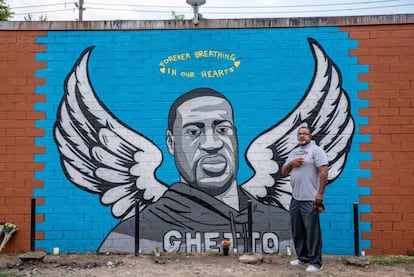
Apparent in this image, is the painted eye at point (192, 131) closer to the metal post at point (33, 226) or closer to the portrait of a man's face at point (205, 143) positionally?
the portrait of a man's face at point (205, 143)

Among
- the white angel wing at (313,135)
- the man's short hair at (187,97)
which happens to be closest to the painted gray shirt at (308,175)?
the white angel wing at (313,135)

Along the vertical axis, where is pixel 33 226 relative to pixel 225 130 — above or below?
below

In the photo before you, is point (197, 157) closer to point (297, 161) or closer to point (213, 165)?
point (213, 165)

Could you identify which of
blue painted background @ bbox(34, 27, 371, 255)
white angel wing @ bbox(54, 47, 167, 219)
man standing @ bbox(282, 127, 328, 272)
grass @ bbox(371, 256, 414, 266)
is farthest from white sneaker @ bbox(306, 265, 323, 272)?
white angel wing @ bbox(54, 47, 167, 219)

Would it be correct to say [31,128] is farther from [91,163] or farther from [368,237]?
[368,237]

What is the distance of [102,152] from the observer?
7172 mm

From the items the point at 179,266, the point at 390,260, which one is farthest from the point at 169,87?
the point at 390,260

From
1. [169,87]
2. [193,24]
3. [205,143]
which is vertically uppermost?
[193,24]

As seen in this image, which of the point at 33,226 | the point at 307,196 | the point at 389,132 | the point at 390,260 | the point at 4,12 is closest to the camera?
the point at 307,196

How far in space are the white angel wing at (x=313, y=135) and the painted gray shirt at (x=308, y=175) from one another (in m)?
1.02

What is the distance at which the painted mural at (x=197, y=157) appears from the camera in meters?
7.02

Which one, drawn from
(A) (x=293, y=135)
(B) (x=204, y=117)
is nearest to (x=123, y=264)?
(B) (x=204, y=117)

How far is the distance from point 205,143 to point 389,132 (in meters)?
2.96

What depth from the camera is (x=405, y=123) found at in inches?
275
